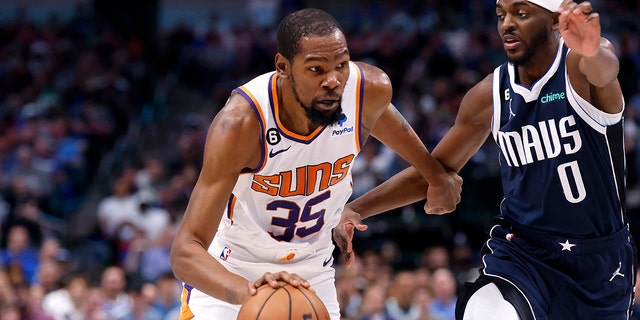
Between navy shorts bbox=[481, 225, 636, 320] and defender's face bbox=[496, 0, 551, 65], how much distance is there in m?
0.96

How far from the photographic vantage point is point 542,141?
4758mm

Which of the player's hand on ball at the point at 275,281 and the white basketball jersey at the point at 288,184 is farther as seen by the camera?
the white basketball jersey at the point at 288,184

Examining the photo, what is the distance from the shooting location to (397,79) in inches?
616

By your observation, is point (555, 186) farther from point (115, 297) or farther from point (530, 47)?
point (115, 297)

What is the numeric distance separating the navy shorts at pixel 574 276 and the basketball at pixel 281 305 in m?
1.24

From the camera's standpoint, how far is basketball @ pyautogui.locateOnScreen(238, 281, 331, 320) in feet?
13.1

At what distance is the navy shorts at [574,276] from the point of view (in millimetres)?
4773

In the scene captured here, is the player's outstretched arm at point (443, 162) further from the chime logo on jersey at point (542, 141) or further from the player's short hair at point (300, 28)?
the player's short hair at point (300, 28)

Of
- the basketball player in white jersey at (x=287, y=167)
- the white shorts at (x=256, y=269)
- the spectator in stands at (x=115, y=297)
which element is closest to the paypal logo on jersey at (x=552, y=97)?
the basketball player in white jersey at (x=287, y=167)

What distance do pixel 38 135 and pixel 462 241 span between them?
7225mm

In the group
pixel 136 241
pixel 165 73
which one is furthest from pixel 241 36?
pixel 136 241

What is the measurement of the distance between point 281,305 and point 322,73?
1.22 meters

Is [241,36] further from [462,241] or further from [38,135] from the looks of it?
[462,241]

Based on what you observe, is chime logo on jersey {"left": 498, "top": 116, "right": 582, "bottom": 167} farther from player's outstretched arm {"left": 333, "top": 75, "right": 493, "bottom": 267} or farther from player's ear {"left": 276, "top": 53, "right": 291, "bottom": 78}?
player's ear {"left": 276, "top": 53, "right": 291, "bottom": 78}
